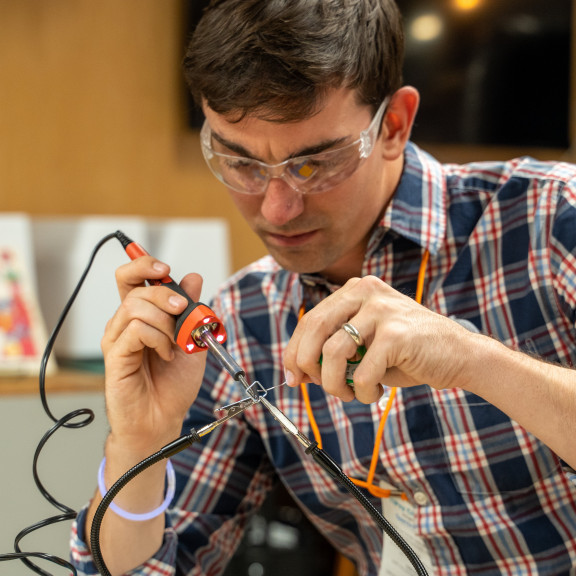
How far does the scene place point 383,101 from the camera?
1244 mm

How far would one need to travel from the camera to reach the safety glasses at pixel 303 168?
112 cm

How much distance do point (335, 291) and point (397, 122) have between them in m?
0.41

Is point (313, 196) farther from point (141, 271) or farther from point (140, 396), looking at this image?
point (140, 396)

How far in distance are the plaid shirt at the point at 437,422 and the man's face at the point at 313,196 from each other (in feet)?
0.17

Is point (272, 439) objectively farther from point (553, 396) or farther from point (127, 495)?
point (553, 396)

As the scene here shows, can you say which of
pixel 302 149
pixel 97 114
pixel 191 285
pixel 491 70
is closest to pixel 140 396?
pixel 191 285

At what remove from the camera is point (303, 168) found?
44.3 inches

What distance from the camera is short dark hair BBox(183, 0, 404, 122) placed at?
42.7 inches

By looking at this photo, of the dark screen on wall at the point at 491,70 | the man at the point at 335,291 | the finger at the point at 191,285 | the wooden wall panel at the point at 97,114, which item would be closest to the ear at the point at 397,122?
the man at the point at 335,291

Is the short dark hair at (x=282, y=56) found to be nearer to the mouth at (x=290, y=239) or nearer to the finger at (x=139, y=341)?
the mouth at (x=290, y=239)

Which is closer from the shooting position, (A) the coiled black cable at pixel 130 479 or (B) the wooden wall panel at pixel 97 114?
(A) the coiled black cable at pixel 130 479

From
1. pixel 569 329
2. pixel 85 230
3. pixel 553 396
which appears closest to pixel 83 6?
pixel 85 230

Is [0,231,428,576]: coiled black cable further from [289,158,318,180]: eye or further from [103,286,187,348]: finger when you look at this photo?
[289,158,318,180]: eye

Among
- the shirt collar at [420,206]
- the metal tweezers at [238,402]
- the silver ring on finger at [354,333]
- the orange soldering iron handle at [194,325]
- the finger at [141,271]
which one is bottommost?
the metal tweezers at [238,402]
